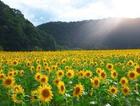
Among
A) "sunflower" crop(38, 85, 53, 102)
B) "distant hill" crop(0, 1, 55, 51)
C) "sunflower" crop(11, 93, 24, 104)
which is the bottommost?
"sunflower" crop(11, 93, 24, 104)

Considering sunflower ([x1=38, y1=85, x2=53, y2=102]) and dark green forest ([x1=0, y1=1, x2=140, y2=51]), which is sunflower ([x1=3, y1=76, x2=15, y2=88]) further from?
dark green forest ([x1=0, y1=1, x2=140, y2=51])

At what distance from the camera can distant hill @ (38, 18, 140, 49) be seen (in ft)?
445

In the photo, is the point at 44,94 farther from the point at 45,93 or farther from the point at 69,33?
the point at 69,33

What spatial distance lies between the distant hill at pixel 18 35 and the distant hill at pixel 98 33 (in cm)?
6285

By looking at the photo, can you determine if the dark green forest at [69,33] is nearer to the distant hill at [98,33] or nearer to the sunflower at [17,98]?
the distant hill at [98,33]

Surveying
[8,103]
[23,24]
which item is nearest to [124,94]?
[8,103]

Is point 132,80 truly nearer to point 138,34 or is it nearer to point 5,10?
point 5,10

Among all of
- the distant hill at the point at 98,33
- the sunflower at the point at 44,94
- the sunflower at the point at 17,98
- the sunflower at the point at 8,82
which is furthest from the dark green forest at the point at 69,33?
the sunflower at the point at 44,94

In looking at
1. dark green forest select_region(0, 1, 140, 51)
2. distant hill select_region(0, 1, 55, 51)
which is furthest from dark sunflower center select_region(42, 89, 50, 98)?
dark green forest select_region(0, 1, 140, 51)

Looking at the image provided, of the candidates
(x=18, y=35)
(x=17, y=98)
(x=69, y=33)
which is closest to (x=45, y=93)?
(x=17, y=98)

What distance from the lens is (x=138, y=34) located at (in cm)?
13512

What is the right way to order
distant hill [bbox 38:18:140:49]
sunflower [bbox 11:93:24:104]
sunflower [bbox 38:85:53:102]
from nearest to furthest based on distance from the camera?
1. sunflower [bbox 38:85:53:102]
2. sunflower [bbox 11:93:24:104]
3. distant hill [bbox 38:18:140:49]

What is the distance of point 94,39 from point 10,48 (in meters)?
93.0

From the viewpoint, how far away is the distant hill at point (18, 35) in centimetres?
5817
